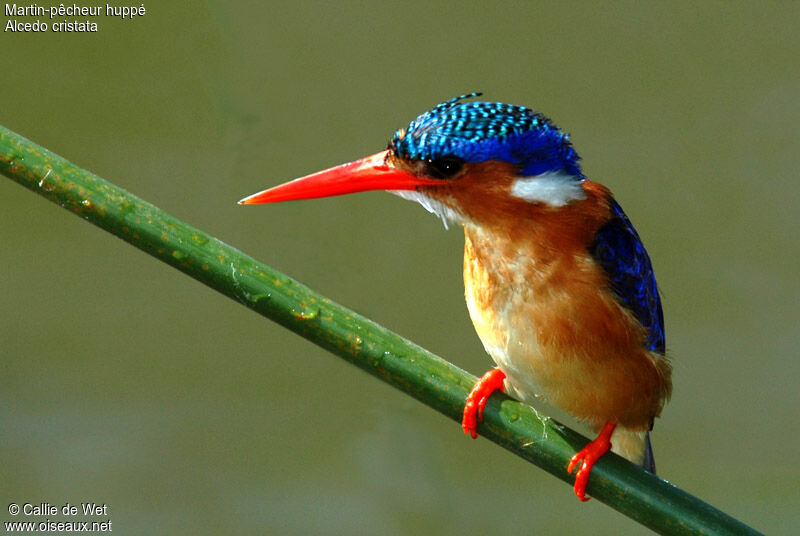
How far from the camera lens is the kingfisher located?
1.91m

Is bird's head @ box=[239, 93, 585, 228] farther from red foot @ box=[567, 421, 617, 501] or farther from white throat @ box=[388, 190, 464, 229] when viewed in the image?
red foot @ box=[567, 421, 617, 501]

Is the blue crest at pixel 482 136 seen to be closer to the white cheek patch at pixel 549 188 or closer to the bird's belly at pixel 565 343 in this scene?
the white cheek patch at pixel 549 188

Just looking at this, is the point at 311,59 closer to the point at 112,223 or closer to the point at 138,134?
the point at 138,134

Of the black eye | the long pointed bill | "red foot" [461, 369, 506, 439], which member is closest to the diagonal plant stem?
"red foot" [461, 369, 506, 439]

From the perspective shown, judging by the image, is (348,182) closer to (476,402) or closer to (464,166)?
(464,166)

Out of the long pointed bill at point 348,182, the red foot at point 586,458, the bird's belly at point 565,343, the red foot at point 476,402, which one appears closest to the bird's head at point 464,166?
the long pointed bill at point 348,182

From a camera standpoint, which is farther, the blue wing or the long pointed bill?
the blue wing

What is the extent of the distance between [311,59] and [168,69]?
0.44 metres

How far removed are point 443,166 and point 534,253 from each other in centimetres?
24

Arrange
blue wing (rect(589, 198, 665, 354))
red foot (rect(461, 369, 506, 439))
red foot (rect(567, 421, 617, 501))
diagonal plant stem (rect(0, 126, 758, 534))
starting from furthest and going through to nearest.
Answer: blue wing (rect(589, 198, 665, 354))
red foot (rect(567, 421, 617, 501))
red foot (rect(461, 369, 506, 439))
diagonal plant stem (rect(0, 126, 758, 534))

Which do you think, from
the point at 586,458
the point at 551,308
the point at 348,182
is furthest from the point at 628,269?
the point at 348,182

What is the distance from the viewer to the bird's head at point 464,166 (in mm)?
1893

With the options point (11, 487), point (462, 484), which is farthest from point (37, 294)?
point (462, 484)

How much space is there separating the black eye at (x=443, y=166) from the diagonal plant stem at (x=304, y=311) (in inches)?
13.2
